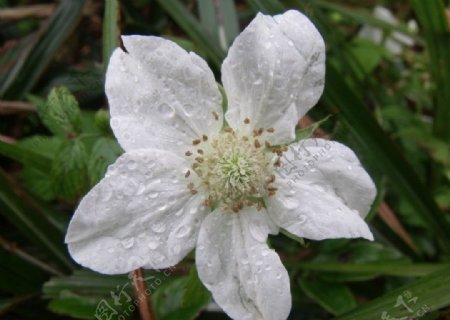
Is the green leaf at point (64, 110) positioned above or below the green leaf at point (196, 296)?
above

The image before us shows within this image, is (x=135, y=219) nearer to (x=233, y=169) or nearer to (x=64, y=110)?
(x=233, y=169)

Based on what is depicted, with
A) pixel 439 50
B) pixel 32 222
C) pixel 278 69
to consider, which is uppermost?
pixel 278 69

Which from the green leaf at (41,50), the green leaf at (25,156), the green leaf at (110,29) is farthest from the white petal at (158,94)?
the green leaf at (41,50)

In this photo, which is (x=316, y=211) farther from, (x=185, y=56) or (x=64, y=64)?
(x=64, y=64)

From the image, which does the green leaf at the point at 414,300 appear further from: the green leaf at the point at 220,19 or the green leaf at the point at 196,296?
the green leaf at the point at 220,19

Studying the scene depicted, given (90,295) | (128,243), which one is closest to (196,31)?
(90,295)

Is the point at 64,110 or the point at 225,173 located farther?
the point at 64,110

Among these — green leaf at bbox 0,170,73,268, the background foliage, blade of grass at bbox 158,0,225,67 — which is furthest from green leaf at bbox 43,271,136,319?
blade of grass at bbox 158,0,225,67

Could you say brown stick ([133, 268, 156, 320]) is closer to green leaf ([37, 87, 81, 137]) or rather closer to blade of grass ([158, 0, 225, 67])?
green leaf ([37, 87, 81, 137])
